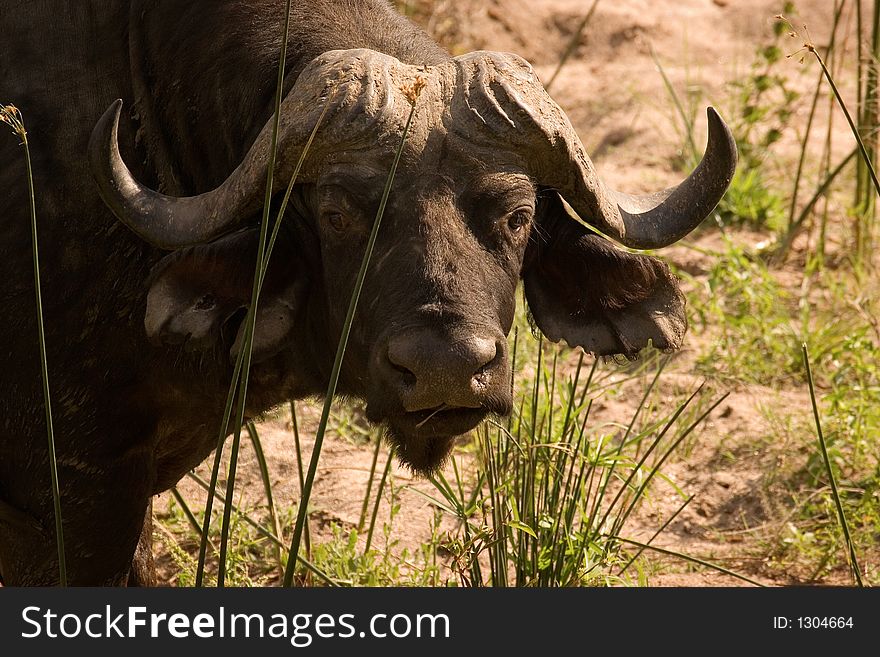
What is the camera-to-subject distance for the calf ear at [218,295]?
3.40m

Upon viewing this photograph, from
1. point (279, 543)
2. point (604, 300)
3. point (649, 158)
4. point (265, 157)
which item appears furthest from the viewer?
point (649, 158)

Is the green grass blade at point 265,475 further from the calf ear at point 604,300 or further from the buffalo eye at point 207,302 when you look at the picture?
the calf ear at point 604,300

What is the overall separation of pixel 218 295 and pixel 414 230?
637 mm

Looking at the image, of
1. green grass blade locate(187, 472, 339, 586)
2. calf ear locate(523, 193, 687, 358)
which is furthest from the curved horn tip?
green grass blade locate(187, 472, 339, 586)

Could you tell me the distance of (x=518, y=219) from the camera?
3336 mm

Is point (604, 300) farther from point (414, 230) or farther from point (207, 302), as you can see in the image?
point (207, 302)

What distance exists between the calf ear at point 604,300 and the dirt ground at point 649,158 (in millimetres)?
1058

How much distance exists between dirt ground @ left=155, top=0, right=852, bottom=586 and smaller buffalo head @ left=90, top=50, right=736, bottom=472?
Answer: 3.83 ft

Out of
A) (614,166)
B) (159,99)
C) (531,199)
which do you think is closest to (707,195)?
(531,199)

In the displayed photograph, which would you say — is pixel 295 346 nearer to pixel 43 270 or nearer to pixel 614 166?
pixel 43 270

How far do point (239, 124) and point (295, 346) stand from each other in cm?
64

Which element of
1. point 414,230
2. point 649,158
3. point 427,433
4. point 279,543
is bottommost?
point 427,433

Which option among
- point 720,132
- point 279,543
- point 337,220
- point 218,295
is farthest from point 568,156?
point 279,543

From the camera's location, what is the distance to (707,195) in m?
3.56
